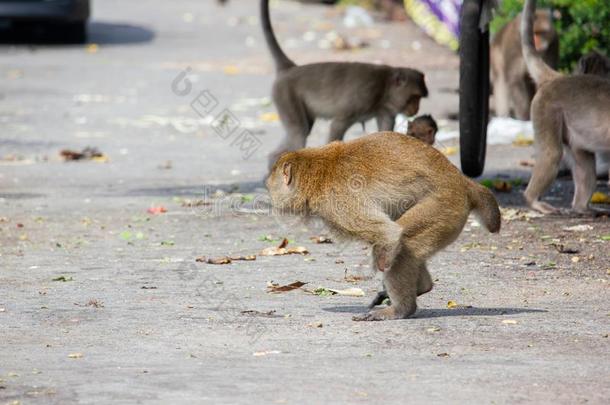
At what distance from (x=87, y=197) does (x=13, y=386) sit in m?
5.71

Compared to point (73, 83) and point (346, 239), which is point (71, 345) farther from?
point (73, 83)

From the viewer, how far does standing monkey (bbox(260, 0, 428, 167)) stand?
37.8ft

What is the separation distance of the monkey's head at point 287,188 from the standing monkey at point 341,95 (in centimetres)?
435

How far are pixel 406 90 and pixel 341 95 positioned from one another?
52 centimetres

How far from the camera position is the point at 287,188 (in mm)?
7066

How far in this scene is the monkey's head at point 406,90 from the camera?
11492 mm

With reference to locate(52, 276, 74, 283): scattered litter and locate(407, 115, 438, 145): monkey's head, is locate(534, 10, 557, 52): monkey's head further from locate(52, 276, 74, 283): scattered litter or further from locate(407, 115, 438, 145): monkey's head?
locate(52, 276, 74, 283): scattered litter

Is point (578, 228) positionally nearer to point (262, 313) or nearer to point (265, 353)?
point (262, 313)

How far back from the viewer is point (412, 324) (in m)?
6.77

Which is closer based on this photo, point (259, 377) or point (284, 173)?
point (259, 377)

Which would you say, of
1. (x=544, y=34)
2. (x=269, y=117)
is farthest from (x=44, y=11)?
(x=544, y=34)

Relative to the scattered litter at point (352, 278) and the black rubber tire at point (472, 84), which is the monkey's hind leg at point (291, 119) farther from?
the scattered litter at point (352, 278)

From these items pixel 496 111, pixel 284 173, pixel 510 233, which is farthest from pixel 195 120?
pixel 284 173

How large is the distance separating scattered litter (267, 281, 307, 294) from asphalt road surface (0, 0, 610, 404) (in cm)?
6
